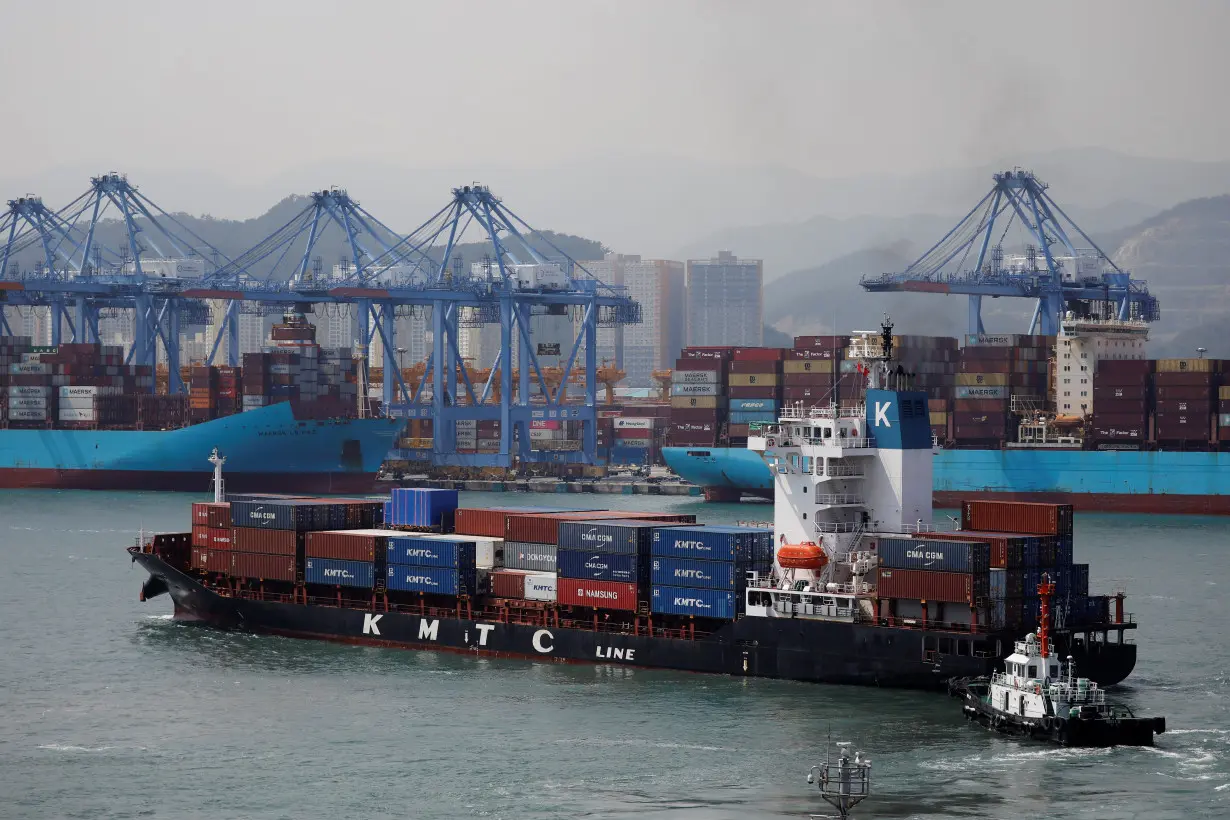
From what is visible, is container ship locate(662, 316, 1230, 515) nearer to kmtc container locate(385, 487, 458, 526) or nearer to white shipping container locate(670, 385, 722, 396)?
white shipping container locate(670, 385, 722, 396)

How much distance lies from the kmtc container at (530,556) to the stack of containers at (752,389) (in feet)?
173

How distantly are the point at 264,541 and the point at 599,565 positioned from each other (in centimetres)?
1110

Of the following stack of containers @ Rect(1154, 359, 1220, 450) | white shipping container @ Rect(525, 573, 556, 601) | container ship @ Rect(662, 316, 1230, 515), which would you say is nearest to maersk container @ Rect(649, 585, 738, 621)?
white shipping container @ Rect(525, 573, 556, 601)

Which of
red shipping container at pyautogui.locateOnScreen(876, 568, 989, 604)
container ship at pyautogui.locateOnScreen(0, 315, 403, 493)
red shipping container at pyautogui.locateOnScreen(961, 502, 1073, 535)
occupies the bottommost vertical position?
red shipping container at pyautogui.locateOnScreen(876, 568, 989, 604)

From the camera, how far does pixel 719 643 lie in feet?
132

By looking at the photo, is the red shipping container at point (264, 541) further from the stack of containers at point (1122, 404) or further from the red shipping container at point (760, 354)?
the stack of containers at point (1122, 404)

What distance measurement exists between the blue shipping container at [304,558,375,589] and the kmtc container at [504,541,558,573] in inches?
143

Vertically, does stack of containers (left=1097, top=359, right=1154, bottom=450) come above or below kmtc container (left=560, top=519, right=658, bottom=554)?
above

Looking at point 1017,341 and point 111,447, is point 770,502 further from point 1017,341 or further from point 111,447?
point 111,447

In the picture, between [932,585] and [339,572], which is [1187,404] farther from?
[932,585]

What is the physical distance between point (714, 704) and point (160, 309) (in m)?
103

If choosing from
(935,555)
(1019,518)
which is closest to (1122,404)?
(1019,518)

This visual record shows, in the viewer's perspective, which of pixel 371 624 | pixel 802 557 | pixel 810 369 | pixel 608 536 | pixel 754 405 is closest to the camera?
pixel 802 557

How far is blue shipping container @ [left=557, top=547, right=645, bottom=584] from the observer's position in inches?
1641
